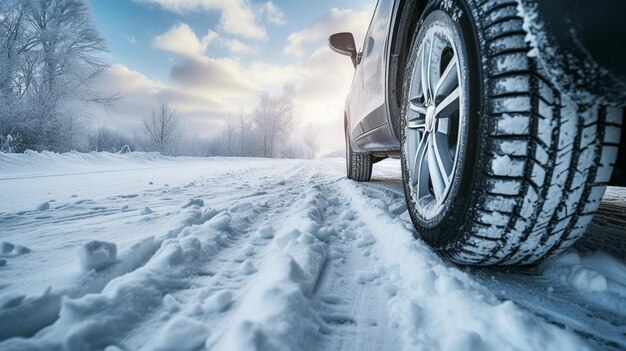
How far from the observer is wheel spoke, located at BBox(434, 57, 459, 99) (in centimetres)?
98

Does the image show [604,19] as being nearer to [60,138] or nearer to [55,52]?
[60,138]

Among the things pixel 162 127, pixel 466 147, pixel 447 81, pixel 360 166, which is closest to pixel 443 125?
pixel 447 81

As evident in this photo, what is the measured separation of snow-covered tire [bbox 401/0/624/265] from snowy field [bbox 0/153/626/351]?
0.49ft

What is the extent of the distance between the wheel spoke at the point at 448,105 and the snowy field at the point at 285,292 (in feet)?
1.56

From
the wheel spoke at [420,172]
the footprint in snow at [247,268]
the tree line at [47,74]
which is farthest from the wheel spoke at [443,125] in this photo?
the tree line at [47,74]

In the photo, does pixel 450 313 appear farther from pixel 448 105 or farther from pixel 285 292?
pixel 448 105

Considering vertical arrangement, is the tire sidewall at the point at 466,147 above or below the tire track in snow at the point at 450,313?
above

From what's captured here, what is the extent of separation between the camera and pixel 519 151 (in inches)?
28.3

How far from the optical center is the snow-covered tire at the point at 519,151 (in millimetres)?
693

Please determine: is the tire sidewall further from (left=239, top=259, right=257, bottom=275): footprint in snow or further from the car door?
the car door

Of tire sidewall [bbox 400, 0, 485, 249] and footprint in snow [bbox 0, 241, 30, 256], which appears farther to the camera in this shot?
footprint in snow [bbox 0, 241, 30, 256]

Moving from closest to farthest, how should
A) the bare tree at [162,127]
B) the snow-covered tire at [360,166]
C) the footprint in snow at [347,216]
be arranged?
the footprint in snow at [347,216], the snow-covered tire at [360,166], the bare tree at [162,127]

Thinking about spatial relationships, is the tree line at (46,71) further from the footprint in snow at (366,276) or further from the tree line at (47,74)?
the footprint in snow at (366,276)

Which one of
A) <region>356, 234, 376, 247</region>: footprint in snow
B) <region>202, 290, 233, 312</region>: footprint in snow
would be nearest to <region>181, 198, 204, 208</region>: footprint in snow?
<region>356, 234, 376, 247</region>: footprint in snow
